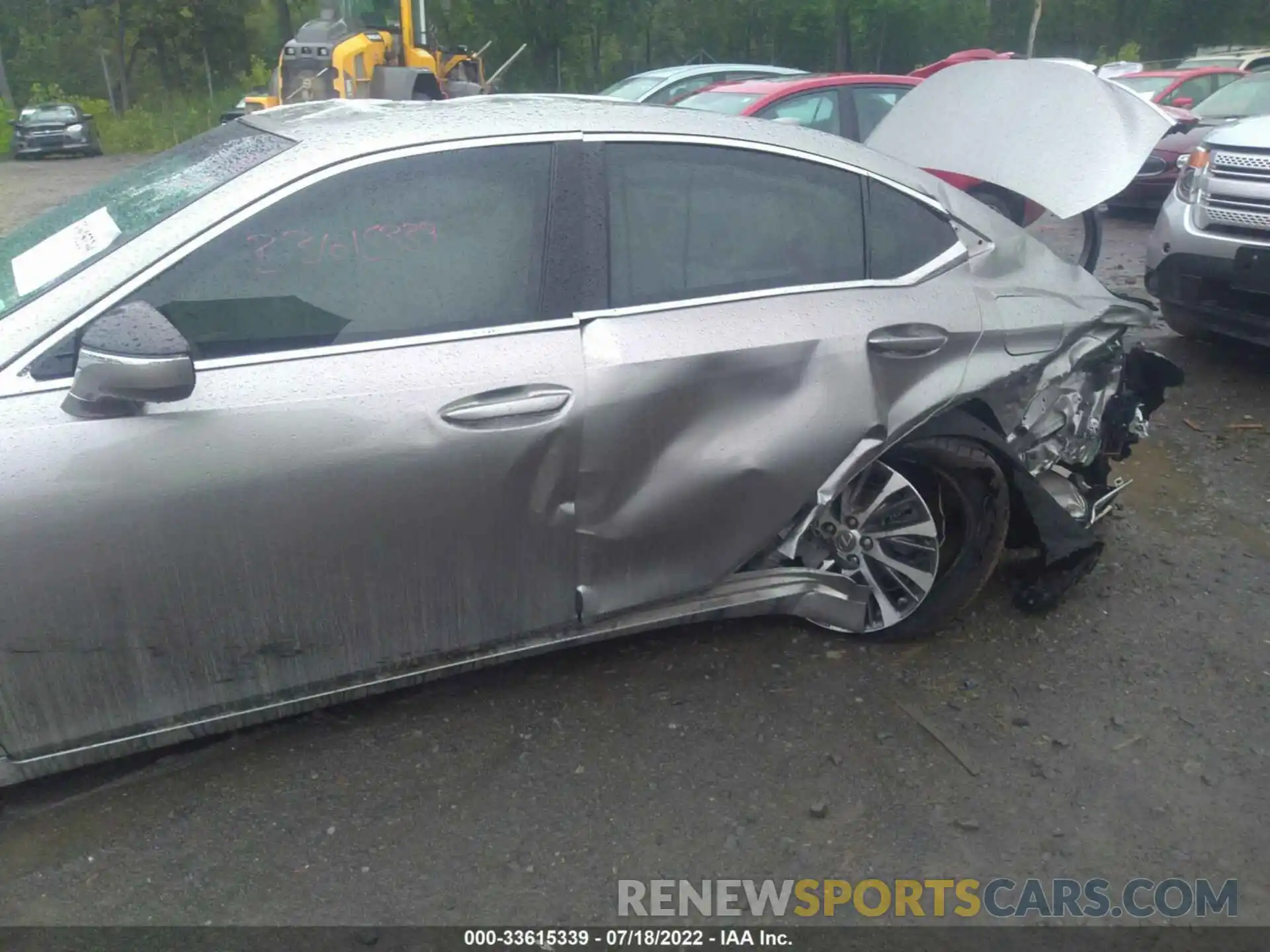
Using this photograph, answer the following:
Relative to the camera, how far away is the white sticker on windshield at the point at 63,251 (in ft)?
8.71

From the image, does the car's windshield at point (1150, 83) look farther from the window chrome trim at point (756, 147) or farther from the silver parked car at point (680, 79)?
the window chrome trim at point (756, 147)

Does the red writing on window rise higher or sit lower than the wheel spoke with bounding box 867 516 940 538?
higher

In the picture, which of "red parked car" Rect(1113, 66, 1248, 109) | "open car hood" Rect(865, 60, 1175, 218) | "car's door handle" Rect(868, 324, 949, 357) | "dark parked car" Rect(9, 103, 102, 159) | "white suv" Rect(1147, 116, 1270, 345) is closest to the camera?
"car's door handle" Rect(868, 324, 949, 357)

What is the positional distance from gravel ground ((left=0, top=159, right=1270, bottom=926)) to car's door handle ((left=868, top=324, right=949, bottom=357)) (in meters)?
1.02

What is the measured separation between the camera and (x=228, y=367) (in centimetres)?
255

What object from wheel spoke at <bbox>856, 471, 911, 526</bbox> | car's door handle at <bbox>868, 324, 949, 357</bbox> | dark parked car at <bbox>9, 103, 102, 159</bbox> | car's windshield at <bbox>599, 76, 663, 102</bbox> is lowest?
A: dark parked car at <bbox>9, 103, 102, 159</bbox>

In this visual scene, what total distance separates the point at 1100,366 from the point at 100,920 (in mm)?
3467

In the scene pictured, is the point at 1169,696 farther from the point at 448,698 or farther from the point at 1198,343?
the point at 1198,343

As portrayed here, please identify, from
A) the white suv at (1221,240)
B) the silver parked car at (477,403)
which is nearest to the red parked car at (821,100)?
the white suv at (1221,240)

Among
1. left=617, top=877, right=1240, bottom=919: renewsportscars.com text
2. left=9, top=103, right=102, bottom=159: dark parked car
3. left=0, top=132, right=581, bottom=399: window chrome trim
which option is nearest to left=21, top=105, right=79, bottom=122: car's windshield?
left=9, top=103, right=102, bottom=159: dark parked car

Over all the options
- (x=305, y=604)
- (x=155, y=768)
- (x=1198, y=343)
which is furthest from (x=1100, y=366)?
(x=1198, y=343)

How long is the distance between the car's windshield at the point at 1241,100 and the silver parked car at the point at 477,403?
8.11 metres

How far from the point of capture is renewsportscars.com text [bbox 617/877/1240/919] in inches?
101

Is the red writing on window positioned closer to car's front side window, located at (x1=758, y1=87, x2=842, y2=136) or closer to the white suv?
the white suv
